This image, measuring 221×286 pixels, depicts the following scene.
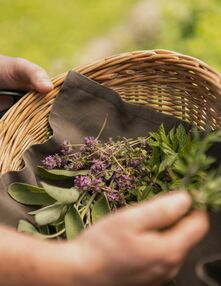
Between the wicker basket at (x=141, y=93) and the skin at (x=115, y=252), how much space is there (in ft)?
1.44

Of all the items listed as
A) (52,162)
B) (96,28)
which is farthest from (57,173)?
(96,28)

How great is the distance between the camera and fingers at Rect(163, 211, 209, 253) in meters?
0.60

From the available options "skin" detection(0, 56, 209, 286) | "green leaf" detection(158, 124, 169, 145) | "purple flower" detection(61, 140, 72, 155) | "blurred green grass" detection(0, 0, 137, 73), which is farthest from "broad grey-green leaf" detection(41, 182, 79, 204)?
"blurred green grass" detection(0, 0, 137, 73)

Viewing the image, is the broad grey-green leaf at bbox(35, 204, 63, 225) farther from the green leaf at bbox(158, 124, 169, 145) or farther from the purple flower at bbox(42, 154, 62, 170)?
the green leaf at bbox(158, 124, 169, 145)

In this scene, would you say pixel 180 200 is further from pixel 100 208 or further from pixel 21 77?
pixel 21 77

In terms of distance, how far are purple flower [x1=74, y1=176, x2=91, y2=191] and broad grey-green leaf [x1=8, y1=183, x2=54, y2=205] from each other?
0.06 m

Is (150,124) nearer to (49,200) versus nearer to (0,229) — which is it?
(49,200)

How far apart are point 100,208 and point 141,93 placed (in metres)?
0.31

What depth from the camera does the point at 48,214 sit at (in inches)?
37.9

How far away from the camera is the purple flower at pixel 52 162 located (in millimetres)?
1062

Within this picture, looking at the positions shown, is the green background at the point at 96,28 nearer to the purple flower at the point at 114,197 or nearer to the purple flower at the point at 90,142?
the purple flower at the point at 90,142

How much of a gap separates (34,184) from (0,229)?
380 millimetres

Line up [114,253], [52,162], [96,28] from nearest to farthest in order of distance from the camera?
[114,253] < [52,162] < [96,28]

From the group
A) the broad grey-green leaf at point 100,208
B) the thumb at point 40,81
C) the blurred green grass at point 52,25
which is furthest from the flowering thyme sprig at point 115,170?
the blurred green grass at point 52,25
